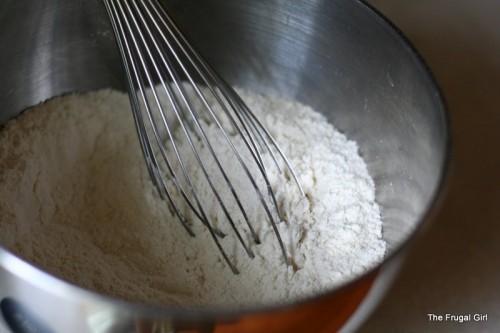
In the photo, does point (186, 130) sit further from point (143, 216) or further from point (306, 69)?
point (306, 69)

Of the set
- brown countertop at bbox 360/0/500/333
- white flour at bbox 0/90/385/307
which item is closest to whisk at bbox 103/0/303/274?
white flour at bbox 0/90/385/307

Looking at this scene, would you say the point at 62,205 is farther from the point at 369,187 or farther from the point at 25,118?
the point at 369,187

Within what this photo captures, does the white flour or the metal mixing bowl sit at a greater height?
the metal mixing bowl

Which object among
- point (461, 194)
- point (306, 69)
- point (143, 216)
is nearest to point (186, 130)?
point (143, 216)

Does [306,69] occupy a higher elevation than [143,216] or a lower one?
higher

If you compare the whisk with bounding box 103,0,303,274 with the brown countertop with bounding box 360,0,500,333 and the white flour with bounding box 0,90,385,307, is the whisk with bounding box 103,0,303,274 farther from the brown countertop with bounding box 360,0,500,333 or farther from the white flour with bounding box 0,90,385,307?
the brown countertop with bounding box 360,0,500,333

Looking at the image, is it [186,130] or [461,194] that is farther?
[461,194]

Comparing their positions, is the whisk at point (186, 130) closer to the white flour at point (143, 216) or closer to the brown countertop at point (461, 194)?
the white flour at point (143, 216)
